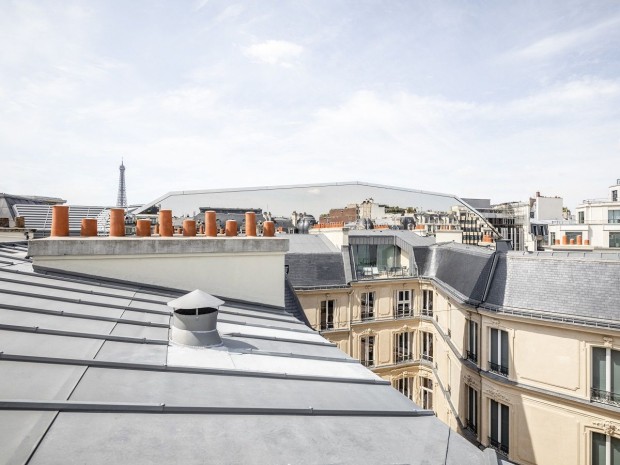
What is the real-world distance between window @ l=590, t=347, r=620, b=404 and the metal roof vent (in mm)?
14144

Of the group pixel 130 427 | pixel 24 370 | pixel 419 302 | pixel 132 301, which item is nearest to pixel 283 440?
pixel 130 427

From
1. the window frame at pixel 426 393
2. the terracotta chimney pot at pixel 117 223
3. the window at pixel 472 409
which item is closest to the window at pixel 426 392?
the window frame at pixel 426 393

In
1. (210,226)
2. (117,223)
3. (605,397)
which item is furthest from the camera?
(605,397)

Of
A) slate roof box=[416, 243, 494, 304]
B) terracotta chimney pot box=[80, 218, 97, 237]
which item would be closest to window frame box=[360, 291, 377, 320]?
slate roof box=[416, 243, 494, 304]

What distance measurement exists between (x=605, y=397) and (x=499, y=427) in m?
4.36

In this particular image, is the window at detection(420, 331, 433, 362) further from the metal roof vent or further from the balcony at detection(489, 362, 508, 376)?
the metal roof vent

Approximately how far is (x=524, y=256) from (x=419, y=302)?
12.0 m

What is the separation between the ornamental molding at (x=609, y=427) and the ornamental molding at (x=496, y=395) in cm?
309

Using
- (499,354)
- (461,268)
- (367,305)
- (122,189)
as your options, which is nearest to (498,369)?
(499,354)

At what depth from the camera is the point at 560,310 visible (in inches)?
589

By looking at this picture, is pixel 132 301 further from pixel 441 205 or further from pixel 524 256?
pixel 441 205

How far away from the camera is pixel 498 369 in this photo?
16.6 m

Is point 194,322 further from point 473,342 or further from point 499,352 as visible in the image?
point 473,342

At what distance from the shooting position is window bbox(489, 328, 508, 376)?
53.9 ft
